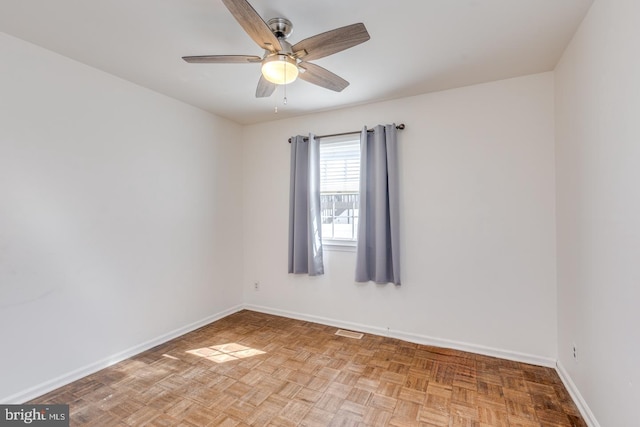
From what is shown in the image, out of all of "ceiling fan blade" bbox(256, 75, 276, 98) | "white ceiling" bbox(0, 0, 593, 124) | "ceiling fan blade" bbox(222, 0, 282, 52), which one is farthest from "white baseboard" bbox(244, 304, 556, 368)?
"ceiling fan blade" bbox(222, 0, 282, 52)

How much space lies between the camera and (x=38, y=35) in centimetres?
198

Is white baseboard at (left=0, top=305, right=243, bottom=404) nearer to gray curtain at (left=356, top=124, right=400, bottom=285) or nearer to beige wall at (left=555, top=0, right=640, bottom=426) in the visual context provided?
gray curtain at (left=356, top=124, right=400, bottom=285)

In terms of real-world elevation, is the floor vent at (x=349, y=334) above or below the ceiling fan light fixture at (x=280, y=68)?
below

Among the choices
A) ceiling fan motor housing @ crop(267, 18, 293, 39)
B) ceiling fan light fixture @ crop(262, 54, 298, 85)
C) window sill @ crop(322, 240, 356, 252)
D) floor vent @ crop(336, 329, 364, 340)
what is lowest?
floor vent @ crop(336, 329, 364, 340)

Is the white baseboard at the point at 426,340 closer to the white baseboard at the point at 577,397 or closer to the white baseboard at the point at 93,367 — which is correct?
the white baseboard at the point at 577,397

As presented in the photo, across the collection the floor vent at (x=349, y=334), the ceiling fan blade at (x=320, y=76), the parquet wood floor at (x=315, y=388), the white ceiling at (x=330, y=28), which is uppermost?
the white ceiling at (x=330, y=28)

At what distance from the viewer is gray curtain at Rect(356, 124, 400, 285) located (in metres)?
2.97

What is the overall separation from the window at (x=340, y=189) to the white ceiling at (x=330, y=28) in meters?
0.75

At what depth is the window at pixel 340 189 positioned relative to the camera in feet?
11.0

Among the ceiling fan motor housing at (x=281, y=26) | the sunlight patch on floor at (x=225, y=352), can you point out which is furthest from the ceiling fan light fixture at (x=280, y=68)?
the sunlight patch on floor at (x=225, y=352)

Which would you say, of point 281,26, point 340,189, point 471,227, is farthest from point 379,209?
point 281,26

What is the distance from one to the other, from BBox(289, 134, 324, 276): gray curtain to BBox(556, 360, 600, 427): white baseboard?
7.39ft

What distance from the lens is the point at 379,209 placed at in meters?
3.00

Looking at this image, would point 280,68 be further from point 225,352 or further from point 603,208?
point 225,352
